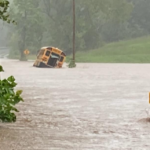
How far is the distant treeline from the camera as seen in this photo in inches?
3120

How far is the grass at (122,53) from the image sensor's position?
67375mm

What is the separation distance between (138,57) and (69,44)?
16614mm

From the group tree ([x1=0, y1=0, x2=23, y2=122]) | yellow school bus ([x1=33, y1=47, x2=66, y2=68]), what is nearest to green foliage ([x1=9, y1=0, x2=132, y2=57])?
yellow school bus ([x1=33, y1=47, x2=66, y2=68])

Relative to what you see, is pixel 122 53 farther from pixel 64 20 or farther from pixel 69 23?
pixel 64 20

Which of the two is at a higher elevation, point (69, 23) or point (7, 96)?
point (69, 23)

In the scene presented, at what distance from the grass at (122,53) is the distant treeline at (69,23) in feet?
13.9

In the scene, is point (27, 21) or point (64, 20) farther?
point (64, 20)

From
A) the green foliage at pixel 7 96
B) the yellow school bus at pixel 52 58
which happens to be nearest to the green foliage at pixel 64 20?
the yellow school bus at pixel 52 58

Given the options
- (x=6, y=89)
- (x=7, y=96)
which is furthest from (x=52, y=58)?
(x=7, y=96)

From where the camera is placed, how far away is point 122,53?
72438mm

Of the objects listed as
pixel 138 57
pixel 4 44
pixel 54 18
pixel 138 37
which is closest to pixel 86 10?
pixel 54 18

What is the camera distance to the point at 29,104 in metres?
15.1

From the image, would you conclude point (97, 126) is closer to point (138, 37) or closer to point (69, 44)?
point (69, 44)

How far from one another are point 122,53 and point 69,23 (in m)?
13.6
